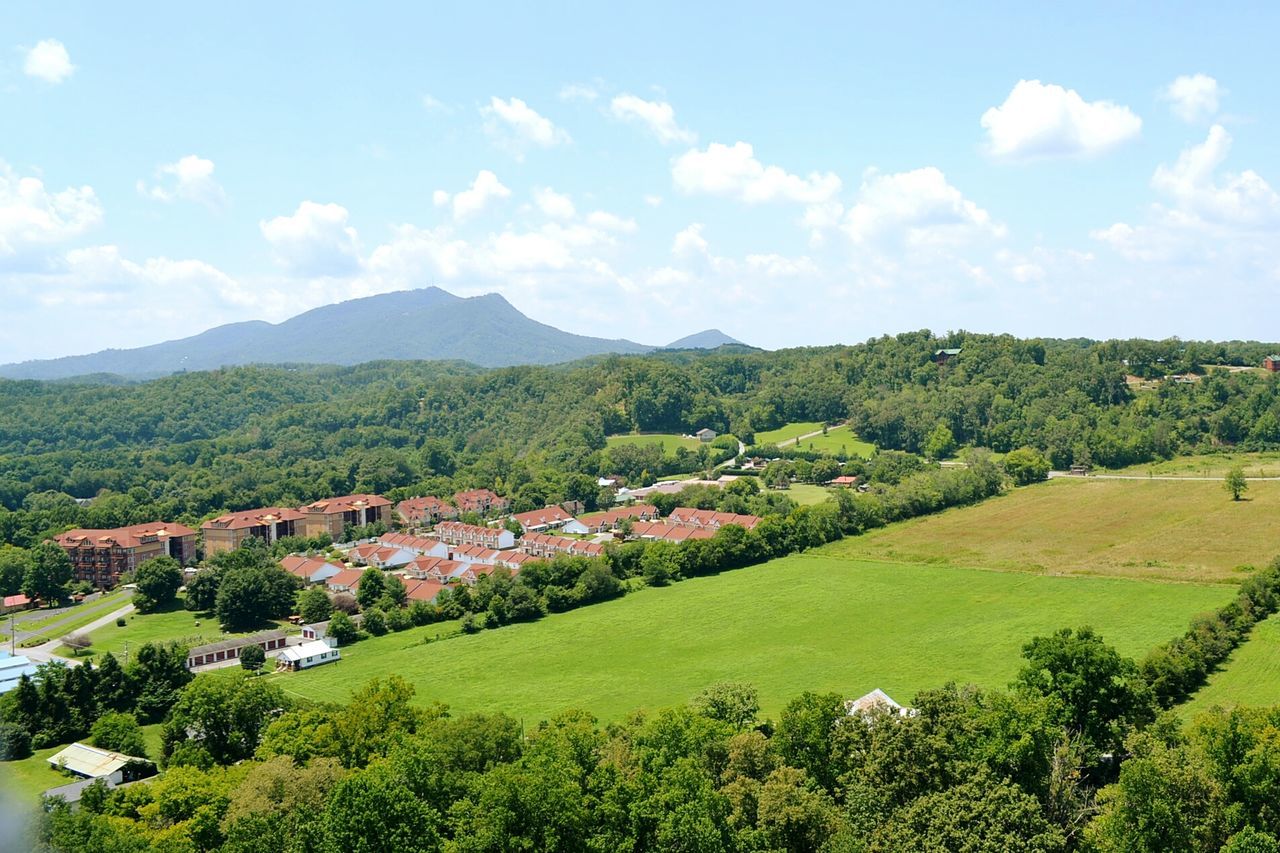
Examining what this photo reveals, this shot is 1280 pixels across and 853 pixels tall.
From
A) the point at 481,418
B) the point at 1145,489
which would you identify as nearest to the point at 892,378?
the point at 1145,489

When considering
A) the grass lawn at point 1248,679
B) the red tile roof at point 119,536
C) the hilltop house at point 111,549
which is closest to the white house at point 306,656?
the hilltop house at point 111,549

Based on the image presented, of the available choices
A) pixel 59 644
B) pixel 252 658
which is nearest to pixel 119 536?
pixel 59 644

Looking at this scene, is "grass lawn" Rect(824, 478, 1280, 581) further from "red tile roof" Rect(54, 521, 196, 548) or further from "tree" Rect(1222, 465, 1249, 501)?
"red tile roof" Rect(54, 521, 196, 548)

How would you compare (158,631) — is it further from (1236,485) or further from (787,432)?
(787,432)

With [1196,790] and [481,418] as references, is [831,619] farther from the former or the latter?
[481,418]

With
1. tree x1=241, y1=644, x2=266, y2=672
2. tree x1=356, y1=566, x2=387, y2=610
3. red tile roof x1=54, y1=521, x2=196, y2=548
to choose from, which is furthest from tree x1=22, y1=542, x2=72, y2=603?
tree x1=241, y1=644, x2=266, y2=672
